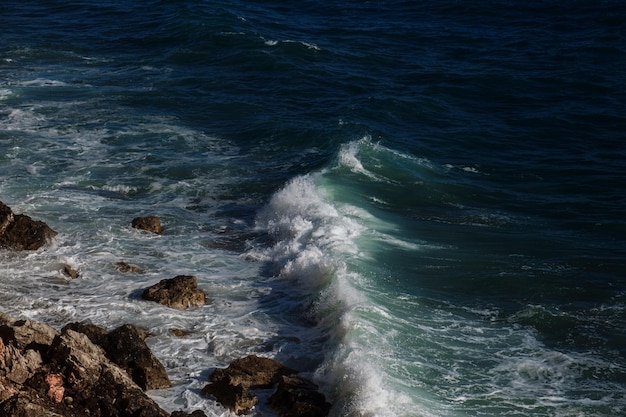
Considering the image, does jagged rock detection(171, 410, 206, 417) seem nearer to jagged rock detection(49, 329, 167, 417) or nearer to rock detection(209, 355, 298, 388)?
jagged rock detection(49, 329, 167, 417)

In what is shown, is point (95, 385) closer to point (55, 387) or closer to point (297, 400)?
point (55, 387)

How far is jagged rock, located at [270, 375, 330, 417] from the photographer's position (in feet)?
60.0

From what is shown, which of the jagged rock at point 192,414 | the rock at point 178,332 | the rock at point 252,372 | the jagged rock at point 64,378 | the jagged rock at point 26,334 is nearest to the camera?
the jagged rock at point 64,378

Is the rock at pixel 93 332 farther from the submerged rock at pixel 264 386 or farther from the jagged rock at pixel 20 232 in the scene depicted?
the jagged rock at pixel 20 232

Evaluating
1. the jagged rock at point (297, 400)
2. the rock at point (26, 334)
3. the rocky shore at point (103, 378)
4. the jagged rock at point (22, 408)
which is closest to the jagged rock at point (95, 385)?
the rocky shore at point (103, 378)

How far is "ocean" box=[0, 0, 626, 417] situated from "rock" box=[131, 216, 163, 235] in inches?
9.5

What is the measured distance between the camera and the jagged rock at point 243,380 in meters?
18.5

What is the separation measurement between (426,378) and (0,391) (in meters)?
8.19

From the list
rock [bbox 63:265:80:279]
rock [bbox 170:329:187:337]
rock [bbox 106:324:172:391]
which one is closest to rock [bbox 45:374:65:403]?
rock [bbox 106:324:172:391]

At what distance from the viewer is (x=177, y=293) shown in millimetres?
22750

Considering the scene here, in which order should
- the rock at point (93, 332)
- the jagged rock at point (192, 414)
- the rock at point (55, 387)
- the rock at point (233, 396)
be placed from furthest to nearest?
the rock at point (93, 332), the rock at point (233, 396), the jagged rock at point (192, 414), the rock at point (55, 387)

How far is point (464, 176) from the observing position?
103 feet

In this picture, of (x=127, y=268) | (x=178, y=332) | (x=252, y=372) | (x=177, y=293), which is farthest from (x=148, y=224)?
(x=252, y=372)

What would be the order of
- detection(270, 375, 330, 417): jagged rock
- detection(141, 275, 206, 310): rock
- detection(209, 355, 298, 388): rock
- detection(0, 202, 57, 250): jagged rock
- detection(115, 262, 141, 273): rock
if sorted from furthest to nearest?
detection(0, 202, 57, 250): jagged rock < detection(115, 262, 141, 273): rock < detection(141, 275, 206, 310): rock < detection(209, 355, 298, 388): rock < detection(270, 375, 330, 417): jagged rock
